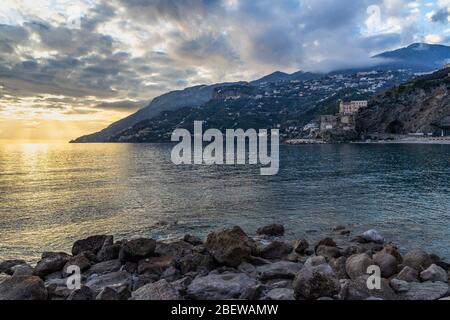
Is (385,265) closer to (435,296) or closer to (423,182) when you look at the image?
Result: (435,296)

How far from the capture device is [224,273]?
1914 centimetres

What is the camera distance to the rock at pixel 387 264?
61.8ft

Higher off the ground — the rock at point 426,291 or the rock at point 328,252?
the rock at point 426,291

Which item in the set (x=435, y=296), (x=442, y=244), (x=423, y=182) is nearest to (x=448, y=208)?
(x=442, y=244)

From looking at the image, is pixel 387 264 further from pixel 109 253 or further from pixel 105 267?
pixel 109 253

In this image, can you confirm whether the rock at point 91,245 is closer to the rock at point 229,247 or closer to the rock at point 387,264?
the rock at point 229,247

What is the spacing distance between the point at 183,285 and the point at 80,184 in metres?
55.1

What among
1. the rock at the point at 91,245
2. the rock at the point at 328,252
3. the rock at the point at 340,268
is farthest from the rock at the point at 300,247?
the rock at the point at 91,245

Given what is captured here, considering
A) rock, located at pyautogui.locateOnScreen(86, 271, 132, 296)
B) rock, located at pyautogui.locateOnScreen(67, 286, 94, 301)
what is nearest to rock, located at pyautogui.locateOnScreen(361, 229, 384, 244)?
rock, located at pyautogui.locateOnScreen(86, 271, 132, 296)

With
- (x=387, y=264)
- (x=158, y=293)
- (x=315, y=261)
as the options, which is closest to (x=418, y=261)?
(x=387, y=264)

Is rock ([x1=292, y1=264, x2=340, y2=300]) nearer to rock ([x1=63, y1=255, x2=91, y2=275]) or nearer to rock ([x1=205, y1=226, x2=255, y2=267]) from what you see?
rock ([x1=205, y1=226, x2=255, y2=267])

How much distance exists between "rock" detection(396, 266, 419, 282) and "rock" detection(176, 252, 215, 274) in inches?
380

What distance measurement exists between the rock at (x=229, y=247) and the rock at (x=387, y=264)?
6955mm

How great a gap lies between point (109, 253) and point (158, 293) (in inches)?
337
